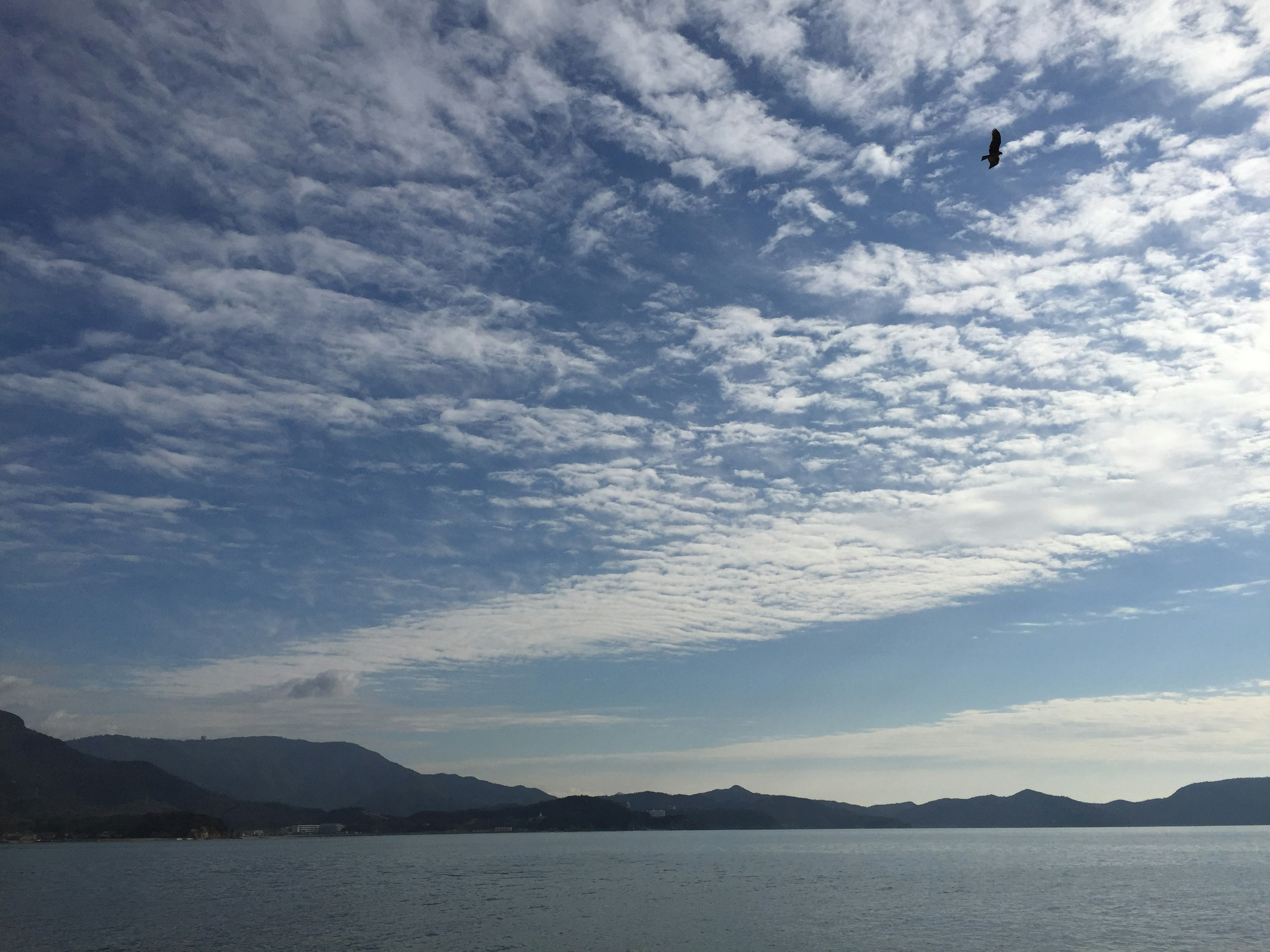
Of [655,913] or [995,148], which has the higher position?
[995,148]

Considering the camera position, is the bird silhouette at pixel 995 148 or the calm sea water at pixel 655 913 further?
the calm sea water at pixel 655 913

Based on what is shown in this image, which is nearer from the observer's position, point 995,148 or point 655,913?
point 995,148

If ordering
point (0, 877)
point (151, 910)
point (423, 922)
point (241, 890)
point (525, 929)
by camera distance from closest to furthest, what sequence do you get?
point (525, 929), point (423, 922), point (151, 910), point (241, 890), point (0, 877)

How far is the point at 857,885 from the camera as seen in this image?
155m

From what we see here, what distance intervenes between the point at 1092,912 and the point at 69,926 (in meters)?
129

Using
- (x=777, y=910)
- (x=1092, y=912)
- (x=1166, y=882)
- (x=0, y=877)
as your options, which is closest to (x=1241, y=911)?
(x=1092, y=912)

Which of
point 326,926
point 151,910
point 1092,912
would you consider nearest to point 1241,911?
point 1092,912

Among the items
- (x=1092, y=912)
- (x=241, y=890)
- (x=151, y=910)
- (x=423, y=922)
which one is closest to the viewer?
(x=423, y=922)

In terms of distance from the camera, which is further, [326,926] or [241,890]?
[241,890]

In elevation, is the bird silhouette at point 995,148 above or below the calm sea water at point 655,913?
above

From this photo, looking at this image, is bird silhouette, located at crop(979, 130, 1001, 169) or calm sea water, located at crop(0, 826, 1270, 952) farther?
calm sea water, located at crop(0, 826, 1270, 952)

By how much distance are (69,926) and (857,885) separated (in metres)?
122

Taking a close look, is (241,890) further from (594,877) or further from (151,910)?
(594,877)

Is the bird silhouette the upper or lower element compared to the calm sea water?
upper
